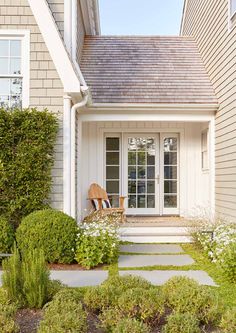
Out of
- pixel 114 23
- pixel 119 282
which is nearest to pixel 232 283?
pixel 119 282

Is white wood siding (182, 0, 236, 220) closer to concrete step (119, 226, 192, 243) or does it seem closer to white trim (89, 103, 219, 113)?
white trim (89, 103, 219, 113)

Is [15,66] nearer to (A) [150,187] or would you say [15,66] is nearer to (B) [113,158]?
(B) [113,158]

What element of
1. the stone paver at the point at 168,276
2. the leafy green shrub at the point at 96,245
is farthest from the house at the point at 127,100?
the stone paver at the point at 168,276

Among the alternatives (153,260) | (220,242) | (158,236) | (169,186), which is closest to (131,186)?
(169,186)

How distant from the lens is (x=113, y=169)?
10.6 meters

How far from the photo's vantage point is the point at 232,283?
561 centimetres

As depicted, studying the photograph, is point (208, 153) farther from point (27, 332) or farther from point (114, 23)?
point (114, 23)

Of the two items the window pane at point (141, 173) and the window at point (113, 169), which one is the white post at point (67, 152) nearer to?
the window at point (113, 169)

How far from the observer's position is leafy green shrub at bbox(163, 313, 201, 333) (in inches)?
130

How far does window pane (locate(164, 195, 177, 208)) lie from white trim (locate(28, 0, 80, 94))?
15.1 feet

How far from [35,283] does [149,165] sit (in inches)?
276

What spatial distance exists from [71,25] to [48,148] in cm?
262

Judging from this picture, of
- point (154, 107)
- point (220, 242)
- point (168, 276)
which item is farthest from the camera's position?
point (154, 107)

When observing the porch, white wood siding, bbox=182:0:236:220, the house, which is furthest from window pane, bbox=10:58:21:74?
white wood siding, bbox=182:0:236:220
